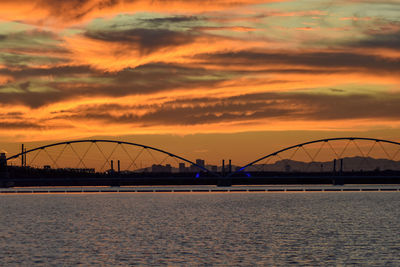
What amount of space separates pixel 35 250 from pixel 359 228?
3959 centimetres

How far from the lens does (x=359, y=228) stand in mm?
82438

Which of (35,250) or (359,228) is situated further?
(359,228)

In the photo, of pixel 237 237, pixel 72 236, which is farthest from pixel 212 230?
pixel 72 236

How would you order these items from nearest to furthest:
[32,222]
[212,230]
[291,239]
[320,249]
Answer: [320,249], [291,239], [212,230], [32,222]

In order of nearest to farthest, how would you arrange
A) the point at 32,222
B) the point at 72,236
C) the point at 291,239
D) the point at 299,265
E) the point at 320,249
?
1. the point at 299,265
2. the point at 320,249
3. the point at 291,239
4. the point at 72,236
5. the point at 32,222

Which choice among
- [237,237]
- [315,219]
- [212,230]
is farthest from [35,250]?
[315,219]

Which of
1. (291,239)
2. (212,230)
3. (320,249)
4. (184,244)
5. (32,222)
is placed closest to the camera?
(320,249)

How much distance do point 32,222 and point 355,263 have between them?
5905 cm

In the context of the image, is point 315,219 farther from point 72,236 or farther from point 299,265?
point 299,265

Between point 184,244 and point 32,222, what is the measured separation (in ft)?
133

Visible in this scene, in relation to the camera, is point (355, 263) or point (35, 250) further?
point (35, 250)

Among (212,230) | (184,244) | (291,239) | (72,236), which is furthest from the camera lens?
(212,230)

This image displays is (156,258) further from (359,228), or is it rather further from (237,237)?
(359,228)

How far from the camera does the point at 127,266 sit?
49531mm
